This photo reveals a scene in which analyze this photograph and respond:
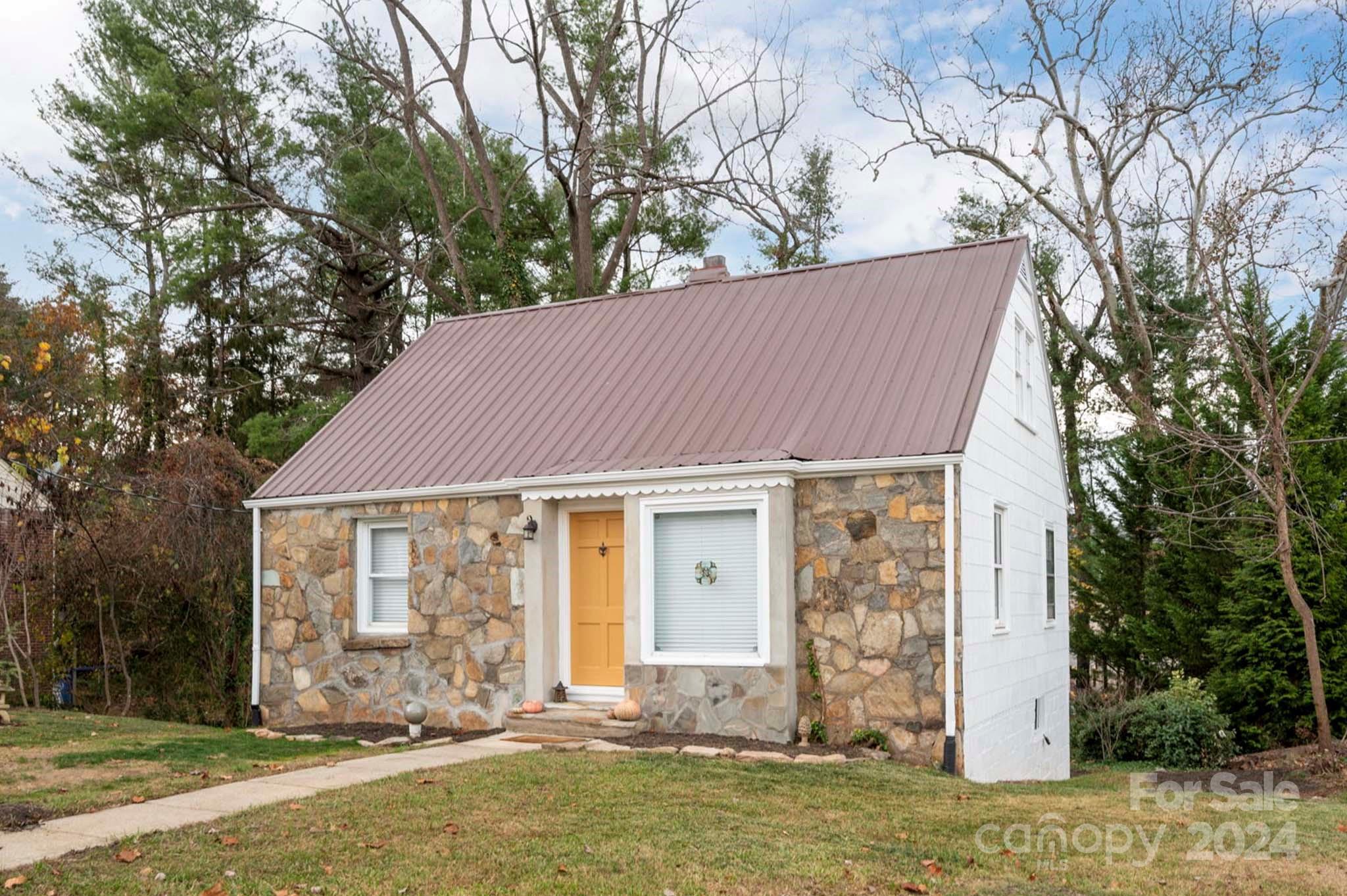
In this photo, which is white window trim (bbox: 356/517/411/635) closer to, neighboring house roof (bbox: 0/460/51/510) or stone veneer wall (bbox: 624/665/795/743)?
stone veneer wall (bbox: 624/665/795/743)

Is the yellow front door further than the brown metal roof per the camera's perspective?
Yes

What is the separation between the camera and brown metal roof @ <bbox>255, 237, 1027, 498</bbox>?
1115 centimetres

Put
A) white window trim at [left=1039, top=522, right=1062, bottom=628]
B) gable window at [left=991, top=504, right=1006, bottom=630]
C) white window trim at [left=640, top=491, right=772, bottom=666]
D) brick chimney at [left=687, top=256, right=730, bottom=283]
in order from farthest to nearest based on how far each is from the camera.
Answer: brick chimney at [left=687, top=256, right=730, bottom=283], white window trim at [left=1039, top=522, right=1062, bottom=628], gable window at [left=991, top=504, right=1006, bottom=630], white window trim at [left=640, top=491, right=772, bottom=666]

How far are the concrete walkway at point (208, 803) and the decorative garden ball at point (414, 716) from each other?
1.17 metres

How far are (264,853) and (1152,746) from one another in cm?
1239

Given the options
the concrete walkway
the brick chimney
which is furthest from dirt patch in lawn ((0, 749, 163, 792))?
the brick chimney

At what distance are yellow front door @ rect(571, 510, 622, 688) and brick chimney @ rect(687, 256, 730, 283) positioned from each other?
4353 mm

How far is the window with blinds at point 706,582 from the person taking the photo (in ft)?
35.3

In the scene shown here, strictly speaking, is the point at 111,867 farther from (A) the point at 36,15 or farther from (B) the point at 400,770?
(A) the point at 36,15

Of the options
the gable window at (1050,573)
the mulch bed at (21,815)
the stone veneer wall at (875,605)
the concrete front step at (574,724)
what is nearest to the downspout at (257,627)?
the concrete front step at (574,724)

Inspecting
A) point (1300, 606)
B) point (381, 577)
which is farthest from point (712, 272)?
point (1300, 606)

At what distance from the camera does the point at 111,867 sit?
5.89m

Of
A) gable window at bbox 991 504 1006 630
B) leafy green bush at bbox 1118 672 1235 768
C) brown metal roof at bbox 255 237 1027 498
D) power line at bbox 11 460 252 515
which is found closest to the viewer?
brown metal roof at bbox 255 237 1027 498

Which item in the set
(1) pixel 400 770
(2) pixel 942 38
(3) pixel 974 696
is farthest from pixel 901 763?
(2) pixel 942 38
